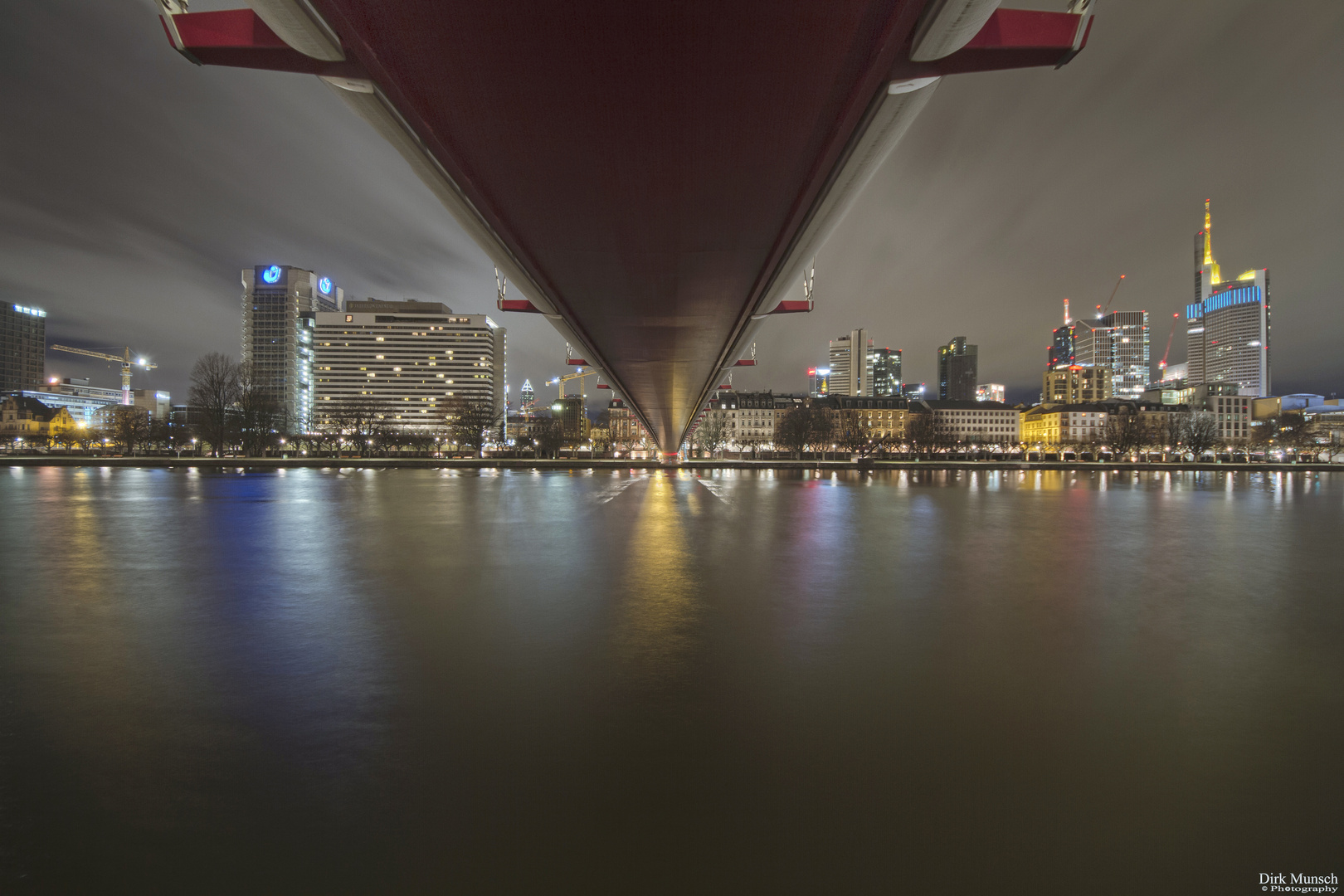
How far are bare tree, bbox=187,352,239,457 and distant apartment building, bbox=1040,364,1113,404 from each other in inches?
8473

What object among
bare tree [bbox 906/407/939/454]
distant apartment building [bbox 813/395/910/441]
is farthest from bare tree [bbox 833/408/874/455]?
distant apartment building [bbox 813/395/910/441]

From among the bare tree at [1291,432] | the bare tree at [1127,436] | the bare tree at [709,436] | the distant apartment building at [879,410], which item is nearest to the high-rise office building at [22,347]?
the bare tree at [709,436]

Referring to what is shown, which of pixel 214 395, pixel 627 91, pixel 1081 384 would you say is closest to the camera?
pixel 627 91

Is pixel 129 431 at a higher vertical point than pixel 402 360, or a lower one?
lower

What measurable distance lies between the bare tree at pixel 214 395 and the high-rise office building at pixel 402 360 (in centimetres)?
9588

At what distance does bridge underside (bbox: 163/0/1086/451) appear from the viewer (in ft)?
18.3

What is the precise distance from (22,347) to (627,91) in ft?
791

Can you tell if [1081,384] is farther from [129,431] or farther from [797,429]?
[129,431]

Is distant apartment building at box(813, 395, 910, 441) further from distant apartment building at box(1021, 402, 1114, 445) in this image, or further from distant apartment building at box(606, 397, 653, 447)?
distant apartment building at box(606, 397, 653, 447)

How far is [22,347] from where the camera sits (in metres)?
162

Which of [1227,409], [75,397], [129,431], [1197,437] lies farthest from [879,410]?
[75,397]

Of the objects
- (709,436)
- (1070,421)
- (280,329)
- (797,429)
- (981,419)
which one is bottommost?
(709,436)

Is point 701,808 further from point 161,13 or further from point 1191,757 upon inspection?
point 161,13

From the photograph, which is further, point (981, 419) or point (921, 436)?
point (981, 419)
